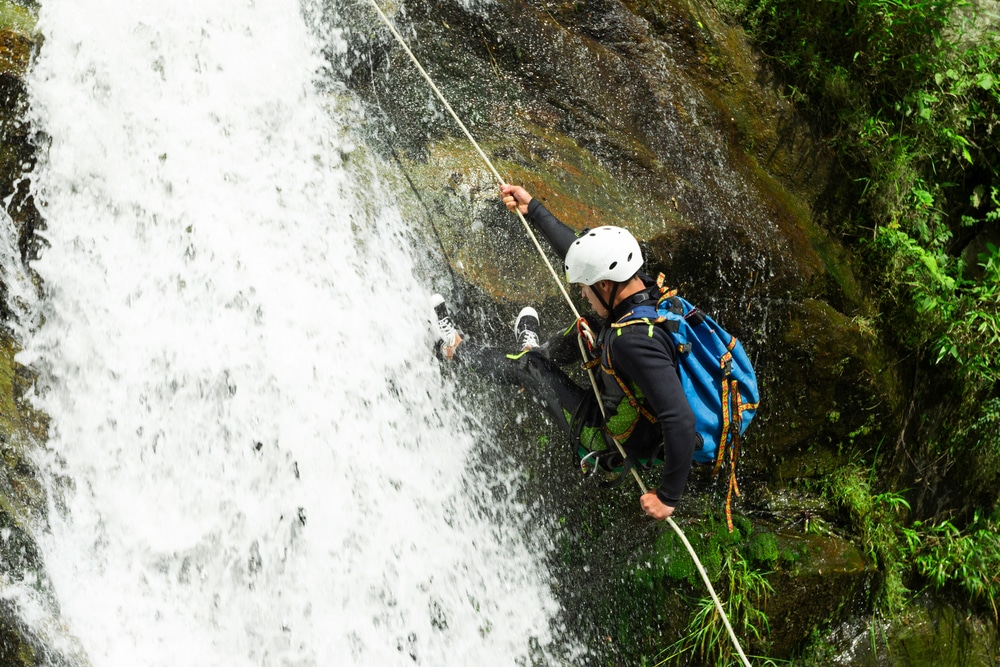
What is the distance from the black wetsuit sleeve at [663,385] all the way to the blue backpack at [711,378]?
0.69 ft

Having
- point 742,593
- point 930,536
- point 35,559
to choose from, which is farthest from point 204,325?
point 930,536

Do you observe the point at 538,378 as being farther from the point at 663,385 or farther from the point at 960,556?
the point at 960,556

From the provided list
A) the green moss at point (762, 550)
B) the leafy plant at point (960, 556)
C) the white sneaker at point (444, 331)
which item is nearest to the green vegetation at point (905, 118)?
the leafy plant at point (960, 556)

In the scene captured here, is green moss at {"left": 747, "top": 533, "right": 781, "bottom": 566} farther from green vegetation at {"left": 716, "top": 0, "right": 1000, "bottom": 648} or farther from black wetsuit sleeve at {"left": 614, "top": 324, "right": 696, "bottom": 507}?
black wetsuit sleeve at {"left": 614, "top": 324, "right": 696, "bottom": 507}

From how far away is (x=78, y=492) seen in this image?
406 centimetres

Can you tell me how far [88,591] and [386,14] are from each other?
156 inches

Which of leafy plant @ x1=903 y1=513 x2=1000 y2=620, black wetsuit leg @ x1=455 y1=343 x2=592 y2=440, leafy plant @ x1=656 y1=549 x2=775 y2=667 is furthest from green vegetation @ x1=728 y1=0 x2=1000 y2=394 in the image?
black wetsuit leg @ x1=455 y1=343 x2=592 y2=440

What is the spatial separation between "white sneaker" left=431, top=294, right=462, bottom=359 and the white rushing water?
3.8 inches

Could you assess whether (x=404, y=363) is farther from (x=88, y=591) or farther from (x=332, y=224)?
(x=88, y=591)

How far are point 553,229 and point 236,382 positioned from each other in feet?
6.71

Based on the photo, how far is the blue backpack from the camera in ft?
11.7

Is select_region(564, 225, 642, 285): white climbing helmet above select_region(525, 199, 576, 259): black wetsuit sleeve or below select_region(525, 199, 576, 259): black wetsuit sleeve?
above

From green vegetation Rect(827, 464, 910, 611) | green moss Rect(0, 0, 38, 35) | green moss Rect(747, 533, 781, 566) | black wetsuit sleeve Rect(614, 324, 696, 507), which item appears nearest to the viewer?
black wetsuit sleeve Rect(614, 324, 696, 507)

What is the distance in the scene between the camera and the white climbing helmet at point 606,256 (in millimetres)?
3498
